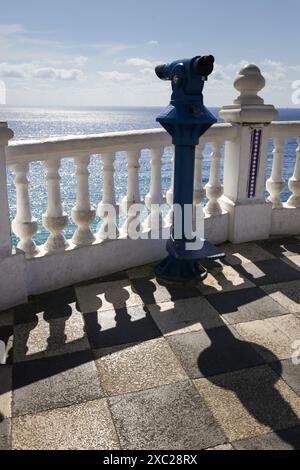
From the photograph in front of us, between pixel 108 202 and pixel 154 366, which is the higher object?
pixel 108 202

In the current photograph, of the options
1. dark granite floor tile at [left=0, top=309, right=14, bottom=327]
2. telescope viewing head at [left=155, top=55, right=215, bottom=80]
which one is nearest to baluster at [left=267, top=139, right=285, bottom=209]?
telescope viewing head at [left=155, top=55, right=215, bottom=80]

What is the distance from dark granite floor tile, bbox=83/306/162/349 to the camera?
2934mm

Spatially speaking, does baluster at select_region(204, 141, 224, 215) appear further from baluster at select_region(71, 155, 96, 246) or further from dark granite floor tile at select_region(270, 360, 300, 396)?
dark granite floor tile at select_region(270, 360, 300, 396)

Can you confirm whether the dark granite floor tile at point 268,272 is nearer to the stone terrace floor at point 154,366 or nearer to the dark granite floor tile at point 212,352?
the stone terrace floor at point 154,366

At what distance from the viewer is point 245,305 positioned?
339cm

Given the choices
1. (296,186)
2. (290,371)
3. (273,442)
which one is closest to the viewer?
(273,442)

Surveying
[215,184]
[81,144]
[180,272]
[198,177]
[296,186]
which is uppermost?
[81,144]

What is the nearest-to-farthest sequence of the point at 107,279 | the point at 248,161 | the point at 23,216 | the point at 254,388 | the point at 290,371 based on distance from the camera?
the point at 254,388, the point at 290,371, the point at 23,216, the point at 107,279, the point at 248,161

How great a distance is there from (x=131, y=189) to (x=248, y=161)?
4.61 ft

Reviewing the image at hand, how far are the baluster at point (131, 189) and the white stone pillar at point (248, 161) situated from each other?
3.99 feet

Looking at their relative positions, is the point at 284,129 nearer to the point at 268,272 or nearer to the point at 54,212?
the point at 268,272

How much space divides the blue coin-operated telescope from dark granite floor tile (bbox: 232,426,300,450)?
1723 millimetres

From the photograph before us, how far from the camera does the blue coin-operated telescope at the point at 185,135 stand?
326cm

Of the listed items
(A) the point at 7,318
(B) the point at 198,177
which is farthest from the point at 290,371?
(B) the point at 198,177
